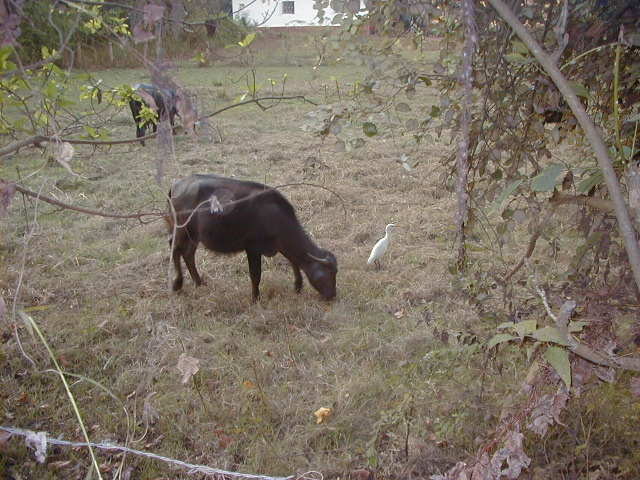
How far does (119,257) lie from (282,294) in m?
1.79

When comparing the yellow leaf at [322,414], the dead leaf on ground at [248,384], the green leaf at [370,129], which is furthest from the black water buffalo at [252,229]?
the green leaf at [370,129]

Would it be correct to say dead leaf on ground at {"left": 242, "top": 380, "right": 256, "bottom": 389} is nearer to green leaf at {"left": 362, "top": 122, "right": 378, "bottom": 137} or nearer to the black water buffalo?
the black water buffalo

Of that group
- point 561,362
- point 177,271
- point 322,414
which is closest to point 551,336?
point 561,362

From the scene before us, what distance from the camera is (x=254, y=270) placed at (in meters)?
4.84

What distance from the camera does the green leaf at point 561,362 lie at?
145cm

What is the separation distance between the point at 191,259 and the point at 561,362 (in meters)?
4.02

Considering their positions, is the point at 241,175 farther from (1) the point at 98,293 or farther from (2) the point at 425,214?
(1) the point at 98,293

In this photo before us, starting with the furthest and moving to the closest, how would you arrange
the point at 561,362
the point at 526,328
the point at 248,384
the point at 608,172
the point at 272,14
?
the point at 248,384 → the point at 272,14 → the point at 526,328 → the point at 561,362 → the point at 608,172

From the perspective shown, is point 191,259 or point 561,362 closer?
point 561,362

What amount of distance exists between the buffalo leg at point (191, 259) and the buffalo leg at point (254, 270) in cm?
53

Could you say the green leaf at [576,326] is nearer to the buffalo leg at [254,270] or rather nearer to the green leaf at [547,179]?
the green leaf at [547,179]

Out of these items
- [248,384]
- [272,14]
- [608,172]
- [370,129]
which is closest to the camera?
[608,172]

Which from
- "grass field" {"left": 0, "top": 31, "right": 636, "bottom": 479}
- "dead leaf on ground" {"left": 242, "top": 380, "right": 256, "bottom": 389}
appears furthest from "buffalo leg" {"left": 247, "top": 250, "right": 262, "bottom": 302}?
"dead leaf on ground" {"left": 242, "top": 380, "right": 256, "bottom": 389}

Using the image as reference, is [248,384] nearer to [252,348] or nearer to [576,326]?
[252,348]
